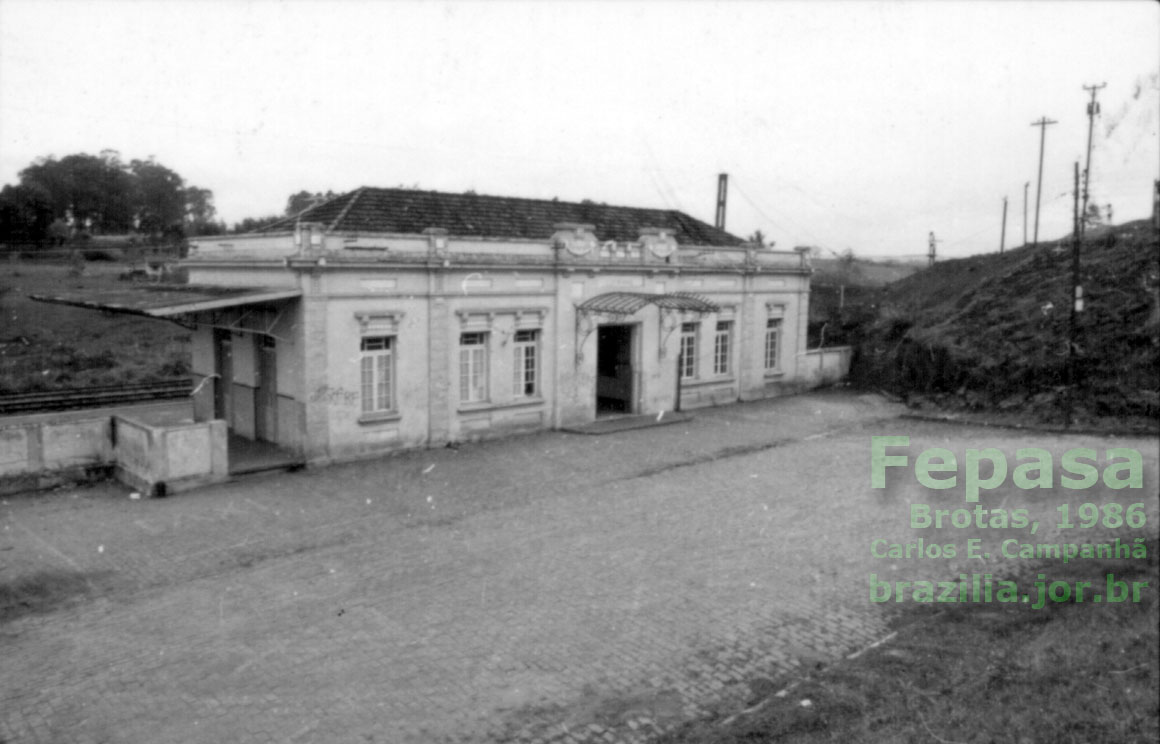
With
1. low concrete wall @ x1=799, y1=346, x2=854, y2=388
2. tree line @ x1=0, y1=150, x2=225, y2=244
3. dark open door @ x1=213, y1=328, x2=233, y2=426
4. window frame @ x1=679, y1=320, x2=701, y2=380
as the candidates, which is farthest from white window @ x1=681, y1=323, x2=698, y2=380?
tree line @ x1=0, y1=150, x2=225, y2=244

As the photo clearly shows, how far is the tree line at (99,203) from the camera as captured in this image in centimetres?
3862

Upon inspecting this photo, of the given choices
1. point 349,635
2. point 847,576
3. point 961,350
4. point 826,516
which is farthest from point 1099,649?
point 961,350

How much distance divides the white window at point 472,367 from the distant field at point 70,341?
42.9ft

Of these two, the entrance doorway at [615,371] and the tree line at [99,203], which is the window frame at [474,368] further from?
the tree line at [99,203]

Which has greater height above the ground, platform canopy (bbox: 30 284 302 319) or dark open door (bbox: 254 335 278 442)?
platform canopy (bbox: 30 284 302 319)

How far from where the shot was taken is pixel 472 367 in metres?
19.0

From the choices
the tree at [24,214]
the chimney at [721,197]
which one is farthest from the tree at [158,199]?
the chimney at [721,197]

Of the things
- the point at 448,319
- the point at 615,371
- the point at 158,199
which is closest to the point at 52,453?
the point at 448,319

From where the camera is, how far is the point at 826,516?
13.6 meters

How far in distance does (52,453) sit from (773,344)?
19.8 m

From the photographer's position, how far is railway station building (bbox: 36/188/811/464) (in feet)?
53.8

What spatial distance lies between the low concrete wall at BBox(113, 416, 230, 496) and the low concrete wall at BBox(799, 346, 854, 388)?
741 inches

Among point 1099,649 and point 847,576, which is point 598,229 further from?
point 1099,649

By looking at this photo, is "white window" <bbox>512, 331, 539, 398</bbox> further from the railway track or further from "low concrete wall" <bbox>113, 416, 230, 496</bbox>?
the railway track
